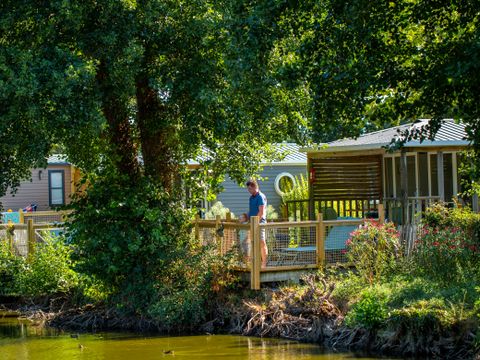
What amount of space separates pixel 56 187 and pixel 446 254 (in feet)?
70.2

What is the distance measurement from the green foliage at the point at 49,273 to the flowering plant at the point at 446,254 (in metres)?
7.65

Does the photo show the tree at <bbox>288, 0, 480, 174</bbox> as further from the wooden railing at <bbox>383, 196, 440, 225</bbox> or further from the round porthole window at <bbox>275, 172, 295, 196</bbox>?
the round porthole window at <bbox>275, 172, 295, 196</bbox>

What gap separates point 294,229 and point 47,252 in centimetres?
583

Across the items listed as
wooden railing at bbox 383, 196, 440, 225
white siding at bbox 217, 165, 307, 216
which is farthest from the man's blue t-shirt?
white siding at bbox 217, 165, 307, 216

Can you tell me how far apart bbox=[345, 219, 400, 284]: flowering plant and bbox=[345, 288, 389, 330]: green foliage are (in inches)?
57.2

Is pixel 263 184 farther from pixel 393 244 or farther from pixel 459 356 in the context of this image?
pixel 459 356

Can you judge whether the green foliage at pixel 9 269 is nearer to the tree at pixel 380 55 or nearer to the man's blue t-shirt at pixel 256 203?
the man's blue t-shirt at pixel 256 203

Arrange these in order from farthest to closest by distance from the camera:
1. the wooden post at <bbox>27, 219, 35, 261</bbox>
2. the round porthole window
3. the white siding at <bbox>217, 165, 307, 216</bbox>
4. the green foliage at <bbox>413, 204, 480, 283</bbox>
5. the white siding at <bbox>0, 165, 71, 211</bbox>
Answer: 1. the white siding at <bbox>0, 165, 71, 211</bbox>
2. the round porthole window
3. the white siding at <bbox>217, 165, 307, 216</bbox>
4. the wooden post at <bbox>27, 219, 35, 261</bbox>
5. the green foliage at <bbox>413, 204, 480, 283</bbox>

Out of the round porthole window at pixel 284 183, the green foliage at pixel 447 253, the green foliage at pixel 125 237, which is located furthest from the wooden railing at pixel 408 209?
the round porthole window at pixel 284 183

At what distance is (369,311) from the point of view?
12.7m

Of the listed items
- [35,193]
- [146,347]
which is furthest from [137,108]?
[35,193]

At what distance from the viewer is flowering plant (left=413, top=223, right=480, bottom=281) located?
1409cm

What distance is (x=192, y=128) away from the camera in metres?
15.0

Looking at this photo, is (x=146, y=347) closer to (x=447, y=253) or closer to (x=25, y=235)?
(x=447, y=253)
